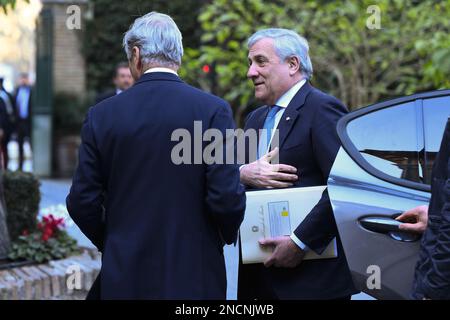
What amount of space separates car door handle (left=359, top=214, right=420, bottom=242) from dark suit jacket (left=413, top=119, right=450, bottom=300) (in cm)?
36

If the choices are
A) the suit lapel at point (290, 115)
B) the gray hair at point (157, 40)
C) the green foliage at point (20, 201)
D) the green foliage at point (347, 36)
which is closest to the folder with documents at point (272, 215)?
the suit lapel at point (290, 115)

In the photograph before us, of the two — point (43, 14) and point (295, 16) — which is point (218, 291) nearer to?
point (295, 16)

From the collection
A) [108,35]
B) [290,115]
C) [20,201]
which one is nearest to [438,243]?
[290,115]

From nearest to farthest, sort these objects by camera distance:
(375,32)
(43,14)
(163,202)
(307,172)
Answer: (163,202), (307,172), (375,32), (43,14)

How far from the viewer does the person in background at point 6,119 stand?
13.8 m

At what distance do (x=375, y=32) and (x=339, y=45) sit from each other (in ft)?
1.85

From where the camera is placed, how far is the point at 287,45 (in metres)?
3.76

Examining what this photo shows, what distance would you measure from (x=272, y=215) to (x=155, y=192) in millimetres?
723

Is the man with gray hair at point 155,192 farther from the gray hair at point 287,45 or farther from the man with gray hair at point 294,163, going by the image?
the gray hair at point 287,45

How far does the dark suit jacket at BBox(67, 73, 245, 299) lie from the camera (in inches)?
121

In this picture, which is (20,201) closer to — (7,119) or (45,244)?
(45,244)

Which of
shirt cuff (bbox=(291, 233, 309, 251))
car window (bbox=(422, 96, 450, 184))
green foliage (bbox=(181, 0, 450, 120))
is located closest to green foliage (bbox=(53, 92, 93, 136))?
green foliage (bbox=(181, 0, 450, 120))

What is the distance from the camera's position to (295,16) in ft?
38.7
